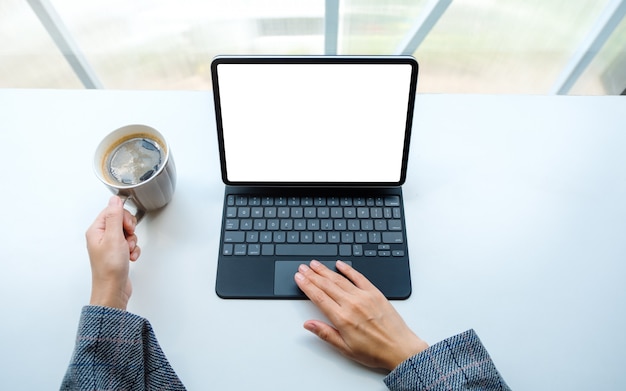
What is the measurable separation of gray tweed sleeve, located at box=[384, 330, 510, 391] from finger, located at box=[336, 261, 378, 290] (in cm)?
11

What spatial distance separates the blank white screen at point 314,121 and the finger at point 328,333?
0.69ft

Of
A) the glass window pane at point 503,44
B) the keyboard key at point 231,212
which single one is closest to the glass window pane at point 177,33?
the glass window pane at point 503,44

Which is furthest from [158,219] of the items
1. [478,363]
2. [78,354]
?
[478,363]

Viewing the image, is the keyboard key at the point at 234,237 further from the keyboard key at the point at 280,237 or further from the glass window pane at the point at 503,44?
the glass window pane at the point at 503,44

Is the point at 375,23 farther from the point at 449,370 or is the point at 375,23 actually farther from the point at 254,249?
the point at 449,370

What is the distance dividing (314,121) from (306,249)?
0.18 metres

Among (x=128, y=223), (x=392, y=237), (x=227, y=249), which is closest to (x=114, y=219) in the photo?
(x=128, y=223)

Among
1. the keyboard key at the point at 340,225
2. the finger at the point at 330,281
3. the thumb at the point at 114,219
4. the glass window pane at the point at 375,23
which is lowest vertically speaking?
the finger at the point at 330,281

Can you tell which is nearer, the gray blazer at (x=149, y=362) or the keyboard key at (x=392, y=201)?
the gray blazer at (x=149, y=362)

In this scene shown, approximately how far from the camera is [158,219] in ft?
2.37

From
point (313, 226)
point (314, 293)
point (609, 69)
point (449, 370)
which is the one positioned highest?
point (609, 69)

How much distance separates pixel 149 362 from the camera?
0.57 meters

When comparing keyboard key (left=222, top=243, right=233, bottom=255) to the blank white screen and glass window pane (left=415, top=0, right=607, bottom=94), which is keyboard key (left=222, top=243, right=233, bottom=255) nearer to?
the blank white screen

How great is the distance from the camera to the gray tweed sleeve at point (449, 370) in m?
0.55
